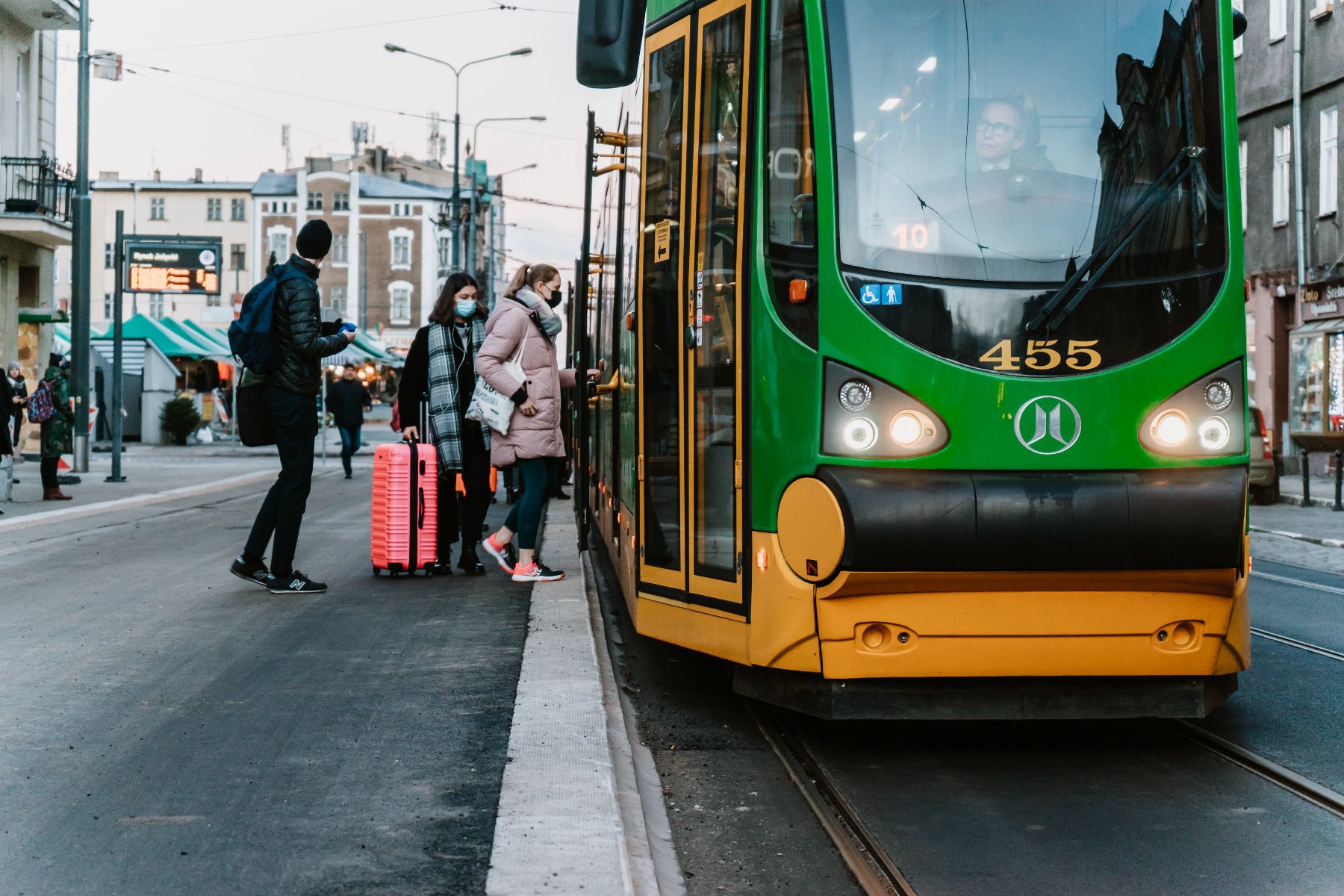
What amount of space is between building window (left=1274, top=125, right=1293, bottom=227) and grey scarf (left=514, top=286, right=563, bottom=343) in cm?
2327

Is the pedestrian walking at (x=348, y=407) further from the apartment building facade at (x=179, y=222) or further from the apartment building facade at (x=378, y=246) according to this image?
the apartment building facade at (x=179, y=222)

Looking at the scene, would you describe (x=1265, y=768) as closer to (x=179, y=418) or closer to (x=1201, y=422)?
(x=1201, y=422)

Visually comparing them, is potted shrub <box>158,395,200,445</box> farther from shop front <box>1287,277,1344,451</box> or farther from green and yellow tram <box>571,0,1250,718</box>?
green and yellow tram <box>571,0,1250,718</box>

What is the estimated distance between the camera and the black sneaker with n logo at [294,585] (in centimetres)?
931

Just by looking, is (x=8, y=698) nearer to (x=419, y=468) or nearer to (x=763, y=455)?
(x=763, y=455)

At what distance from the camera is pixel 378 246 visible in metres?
Result: 97.6

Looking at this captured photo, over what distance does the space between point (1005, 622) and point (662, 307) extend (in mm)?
2012

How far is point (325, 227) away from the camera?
943 cm

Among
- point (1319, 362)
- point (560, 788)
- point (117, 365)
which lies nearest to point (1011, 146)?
point (560, 788)

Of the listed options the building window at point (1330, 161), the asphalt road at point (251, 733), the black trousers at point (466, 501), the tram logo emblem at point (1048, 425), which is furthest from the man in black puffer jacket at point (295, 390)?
the building window at point (1330, 161)

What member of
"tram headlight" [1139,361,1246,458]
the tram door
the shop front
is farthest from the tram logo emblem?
the shop front

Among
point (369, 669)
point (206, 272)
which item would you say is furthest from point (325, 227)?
Result: point (206, 272)

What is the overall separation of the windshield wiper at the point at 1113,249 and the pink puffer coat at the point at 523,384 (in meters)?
4.42

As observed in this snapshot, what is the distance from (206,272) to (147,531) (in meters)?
20.1
